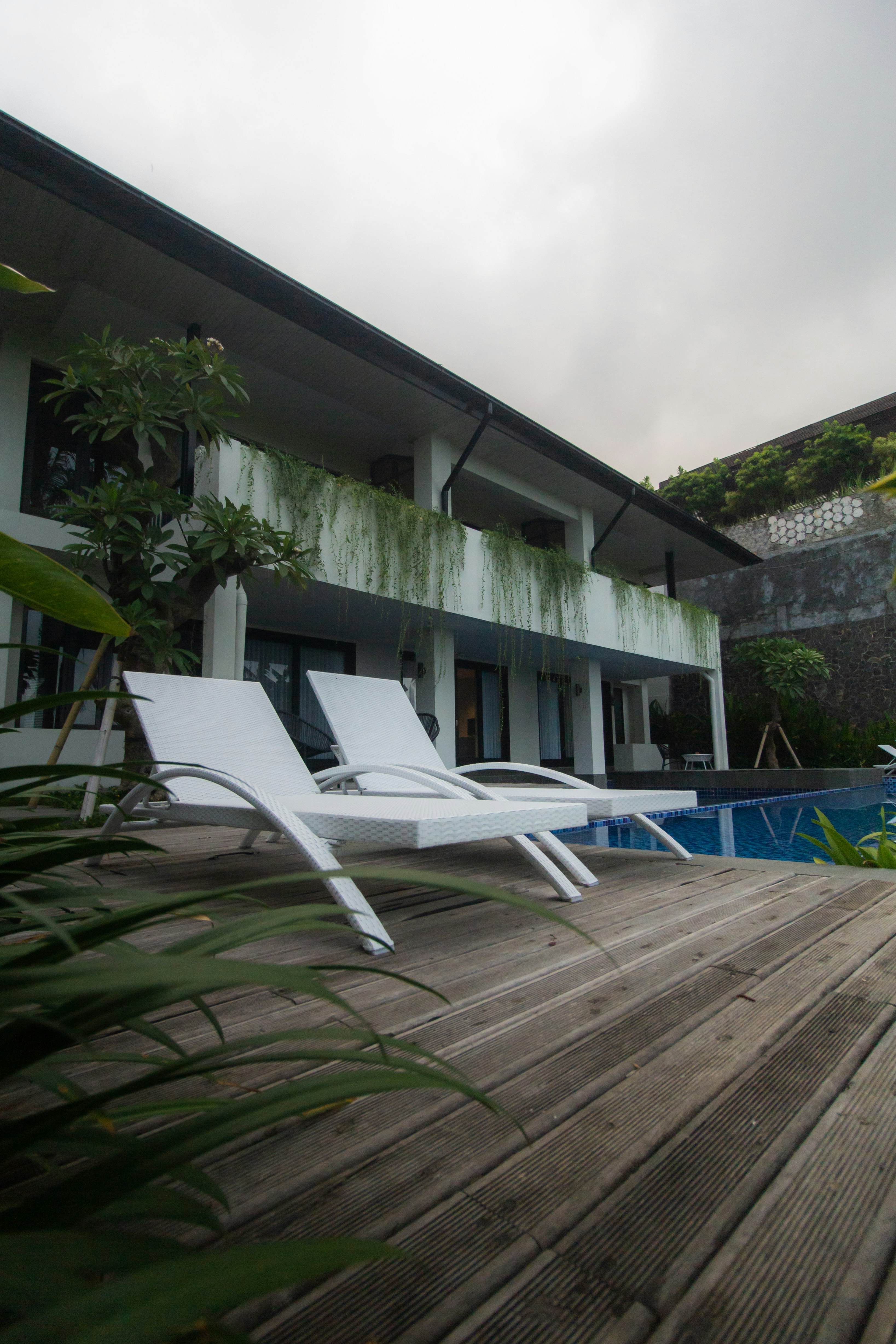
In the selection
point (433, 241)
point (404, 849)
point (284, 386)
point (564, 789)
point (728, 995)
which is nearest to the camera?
point (728, 995)

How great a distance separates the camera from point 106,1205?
0.47m

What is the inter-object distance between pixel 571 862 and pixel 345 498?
4988 millimetres

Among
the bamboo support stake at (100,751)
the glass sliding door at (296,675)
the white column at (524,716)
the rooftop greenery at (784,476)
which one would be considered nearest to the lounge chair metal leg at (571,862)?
the bamboo support stake at (100,751)

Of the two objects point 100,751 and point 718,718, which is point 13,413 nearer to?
point 100,751

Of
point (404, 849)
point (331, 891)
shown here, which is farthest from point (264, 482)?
point (331, 891)

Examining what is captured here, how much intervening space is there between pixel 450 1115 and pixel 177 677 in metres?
2.72

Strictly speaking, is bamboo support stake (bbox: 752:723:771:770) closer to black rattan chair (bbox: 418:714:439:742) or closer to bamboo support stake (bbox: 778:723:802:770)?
bamboo support stake (bbox: 778:723:802:770)

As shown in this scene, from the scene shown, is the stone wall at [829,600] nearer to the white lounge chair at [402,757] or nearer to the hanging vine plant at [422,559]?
the hanging vine plant at [422,559]

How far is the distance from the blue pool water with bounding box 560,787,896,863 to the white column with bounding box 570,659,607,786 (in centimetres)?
173

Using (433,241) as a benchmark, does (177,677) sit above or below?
below

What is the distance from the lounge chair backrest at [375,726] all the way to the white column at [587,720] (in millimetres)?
6888

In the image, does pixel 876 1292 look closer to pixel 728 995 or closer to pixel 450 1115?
pixel 450 1115

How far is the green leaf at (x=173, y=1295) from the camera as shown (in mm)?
308

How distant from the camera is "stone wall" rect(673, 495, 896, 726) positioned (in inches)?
531
